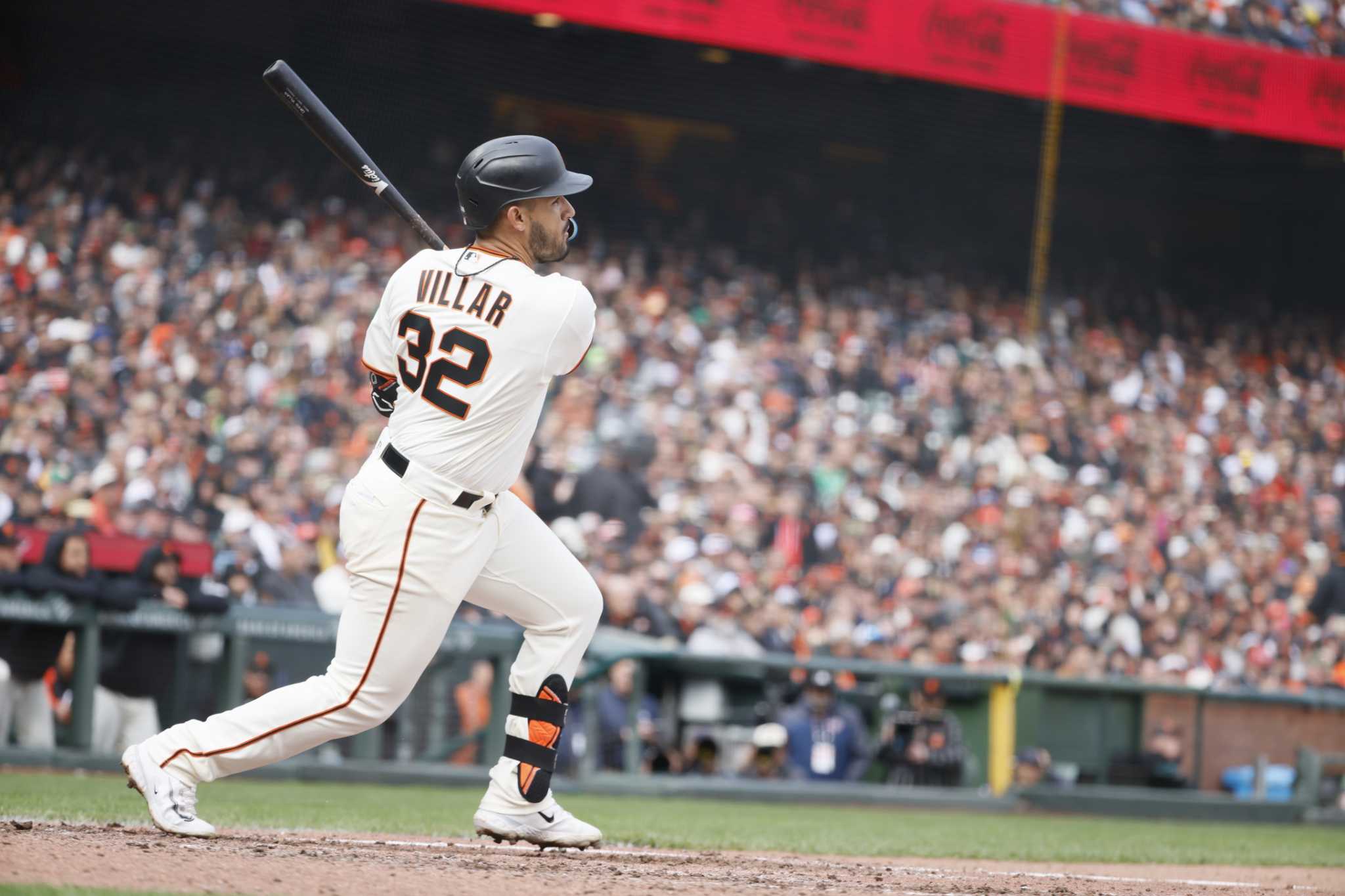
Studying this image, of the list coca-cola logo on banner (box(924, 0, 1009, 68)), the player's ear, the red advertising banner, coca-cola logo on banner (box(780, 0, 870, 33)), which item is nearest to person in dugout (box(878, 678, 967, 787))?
the player's ear

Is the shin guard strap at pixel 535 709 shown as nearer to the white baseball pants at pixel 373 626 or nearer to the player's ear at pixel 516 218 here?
the white baseball pants at pixel 373 626

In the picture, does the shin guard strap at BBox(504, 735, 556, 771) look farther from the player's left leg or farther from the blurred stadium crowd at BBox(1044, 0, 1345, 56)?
the blurred stadium crowd at BBox(1044, 0, 1345, 56)

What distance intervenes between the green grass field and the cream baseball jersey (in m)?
1.50

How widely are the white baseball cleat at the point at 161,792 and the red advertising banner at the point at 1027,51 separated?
10204mm

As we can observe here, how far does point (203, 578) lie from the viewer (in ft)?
24.9

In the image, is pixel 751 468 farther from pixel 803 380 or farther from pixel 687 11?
pixel 687 11

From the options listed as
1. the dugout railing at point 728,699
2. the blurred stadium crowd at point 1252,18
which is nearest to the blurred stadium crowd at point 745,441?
the dugout railing at point 728,699

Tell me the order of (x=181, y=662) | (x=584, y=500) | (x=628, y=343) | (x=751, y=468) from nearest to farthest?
(x=181, y=662) < (x=584, y=500) < (x=751, y=468) < (x=628, y=343)

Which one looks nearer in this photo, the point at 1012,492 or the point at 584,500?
the point at 584,500

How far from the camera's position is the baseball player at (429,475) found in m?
3.58

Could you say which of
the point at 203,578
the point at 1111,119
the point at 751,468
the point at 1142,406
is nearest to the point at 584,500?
the point at 751,468

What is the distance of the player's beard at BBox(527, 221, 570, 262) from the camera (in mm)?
3811

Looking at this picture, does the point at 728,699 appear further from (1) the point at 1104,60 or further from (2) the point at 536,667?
(1) the point at 1104,60

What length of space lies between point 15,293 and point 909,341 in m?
7.90
